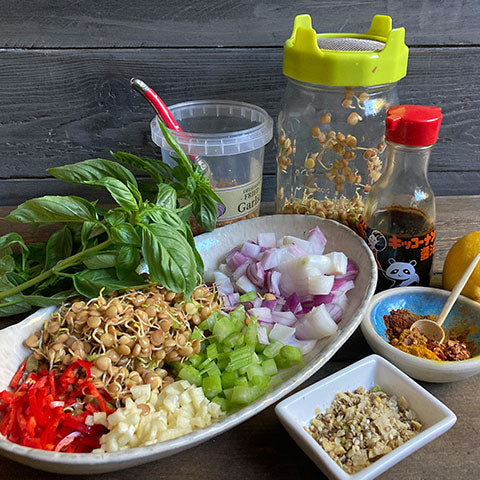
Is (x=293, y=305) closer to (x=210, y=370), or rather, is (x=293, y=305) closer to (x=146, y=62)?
(x=210, y=370)

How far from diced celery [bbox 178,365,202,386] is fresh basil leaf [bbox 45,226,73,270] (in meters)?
0.32

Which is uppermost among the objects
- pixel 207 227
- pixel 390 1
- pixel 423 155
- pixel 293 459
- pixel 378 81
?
pixel 390 1

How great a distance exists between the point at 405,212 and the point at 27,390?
0.71 m

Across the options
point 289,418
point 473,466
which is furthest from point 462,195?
point 289,418

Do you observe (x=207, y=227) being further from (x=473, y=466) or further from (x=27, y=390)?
(x=473, y=466)

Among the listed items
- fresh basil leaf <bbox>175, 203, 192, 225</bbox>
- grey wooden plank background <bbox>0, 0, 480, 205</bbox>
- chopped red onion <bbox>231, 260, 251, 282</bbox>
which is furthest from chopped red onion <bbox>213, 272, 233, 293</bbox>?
grey wooden plank background <bbox>0, 0, 480, 205</bbox>

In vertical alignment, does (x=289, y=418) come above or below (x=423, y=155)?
below

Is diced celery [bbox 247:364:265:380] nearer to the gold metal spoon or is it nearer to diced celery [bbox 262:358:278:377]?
diced celery [bbox 262:358:278:377]

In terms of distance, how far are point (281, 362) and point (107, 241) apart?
34cm

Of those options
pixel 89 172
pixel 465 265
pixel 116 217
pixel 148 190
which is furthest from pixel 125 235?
pixel 465 265

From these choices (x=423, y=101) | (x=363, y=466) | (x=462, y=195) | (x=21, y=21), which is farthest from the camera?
(x=462, y=195)

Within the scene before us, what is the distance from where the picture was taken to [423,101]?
53.4 inches

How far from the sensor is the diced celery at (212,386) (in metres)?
0.76

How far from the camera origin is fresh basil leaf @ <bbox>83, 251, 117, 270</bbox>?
2.80 ft
